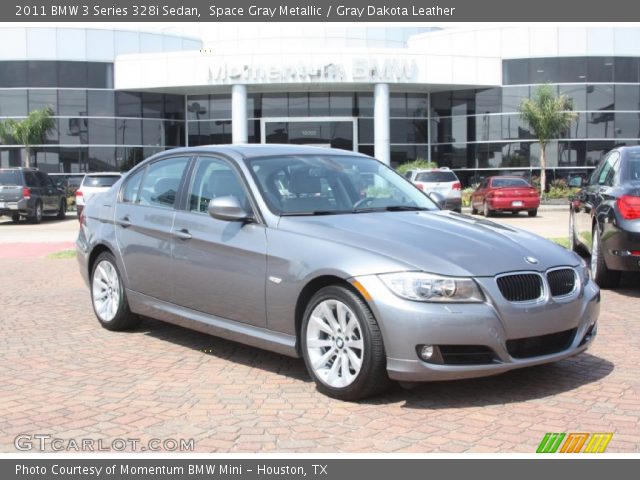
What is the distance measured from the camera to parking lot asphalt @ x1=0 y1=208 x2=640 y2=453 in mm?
4266

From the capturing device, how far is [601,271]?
356 inches

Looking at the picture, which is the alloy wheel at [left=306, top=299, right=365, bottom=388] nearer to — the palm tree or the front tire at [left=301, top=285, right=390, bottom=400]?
the front tire at [left=301, top=285, right=390, bottom=400]

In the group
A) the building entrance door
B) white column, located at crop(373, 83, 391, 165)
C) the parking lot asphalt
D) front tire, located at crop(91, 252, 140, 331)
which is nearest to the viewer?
the parking lot asphalt

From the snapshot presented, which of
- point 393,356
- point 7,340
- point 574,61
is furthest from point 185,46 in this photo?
point 393,356

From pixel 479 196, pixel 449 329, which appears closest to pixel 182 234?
pixel 449 329

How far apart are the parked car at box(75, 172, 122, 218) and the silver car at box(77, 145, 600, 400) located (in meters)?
17.9

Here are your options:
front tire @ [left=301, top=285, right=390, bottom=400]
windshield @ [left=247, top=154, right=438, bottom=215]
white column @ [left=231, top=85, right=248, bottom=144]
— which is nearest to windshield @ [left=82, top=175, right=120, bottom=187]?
white column @ [left=231, top=85, right=248, bottom=144]

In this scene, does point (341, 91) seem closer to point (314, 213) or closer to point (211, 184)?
point (211, 184)

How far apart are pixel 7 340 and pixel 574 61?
36.8 metres

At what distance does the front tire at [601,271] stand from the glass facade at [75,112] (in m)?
33.2

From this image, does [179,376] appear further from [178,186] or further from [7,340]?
[7,340]

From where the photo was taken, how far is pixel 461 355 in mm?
4680

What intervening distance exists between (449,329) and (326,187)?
1799 millimetres

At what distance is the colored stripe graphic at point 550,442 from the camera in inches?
160
